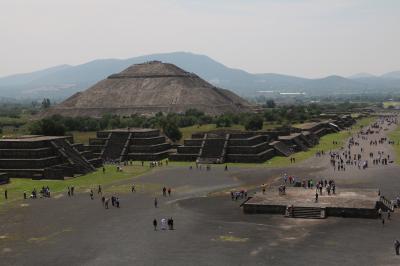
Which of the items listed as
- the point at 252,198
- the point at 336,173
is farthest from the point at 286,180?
the point at 252,198

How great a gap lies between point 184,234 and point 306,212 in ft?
31.9

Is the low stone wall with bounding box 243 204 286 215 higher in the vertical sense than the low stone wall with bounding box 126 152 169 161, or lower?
lower

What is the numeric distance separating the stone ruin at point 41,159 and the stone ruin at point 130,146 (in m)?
11.9

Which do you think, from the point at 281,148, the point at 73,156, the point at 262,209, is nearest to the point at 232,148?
the point at 281,148

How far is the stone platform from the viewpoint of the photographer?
123 feet

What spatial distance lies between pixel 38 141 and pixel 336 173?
35221 millimetres

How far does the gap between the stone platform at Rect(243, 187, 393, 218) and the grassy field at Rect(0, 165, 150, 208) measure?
1973 cm

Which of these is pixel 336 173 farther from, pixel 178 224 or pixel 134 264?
pixel 134 264

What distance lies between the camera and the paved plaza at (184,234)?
28328 millimetres

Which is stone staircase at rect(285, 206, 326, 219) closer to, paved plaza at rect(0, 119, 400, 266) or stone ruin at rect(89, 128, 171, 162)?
paved plaza at rect(0, 119, 400, 266)

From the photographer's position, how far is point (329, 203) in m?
39.5

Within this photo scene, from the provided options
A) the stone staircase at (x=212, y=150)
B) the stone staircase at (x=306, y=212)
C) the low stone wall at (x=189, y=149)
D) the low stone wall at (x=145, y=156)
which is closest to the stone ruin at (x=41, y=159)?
the low stone wall at (x=145, y=156)

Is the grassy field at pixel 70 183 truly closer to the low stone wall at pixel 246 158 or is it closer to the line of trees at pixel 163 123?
the low stone wall at pixel 246 158

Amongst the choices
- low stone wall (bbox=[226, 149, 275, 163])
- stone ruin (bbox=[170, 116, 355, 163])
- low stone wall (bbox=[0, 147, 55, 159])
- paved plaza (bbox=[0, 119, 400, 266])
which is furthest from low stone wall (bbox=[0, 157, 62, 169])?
low stone wall (bbox=[226, 149, 275, 163])
